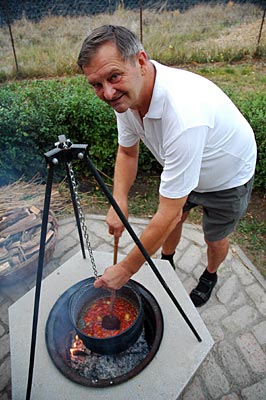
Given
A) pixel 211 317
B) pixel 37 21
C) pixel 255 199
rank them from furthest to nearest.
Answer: pixel 37 21, pixel 255 199, pixel 211 317

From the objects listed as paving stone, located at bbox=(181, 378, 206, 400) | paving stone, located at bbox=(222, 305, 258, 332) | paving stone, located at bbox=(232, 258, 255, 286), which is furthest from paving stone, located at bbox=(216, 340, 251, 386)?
paving stone, located at bbox=(232, 258, 255, 286)

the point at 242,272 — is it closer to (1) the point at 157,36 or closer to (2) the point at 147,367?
(2) the point at 147,367

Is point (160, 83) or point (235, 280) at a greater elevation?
point (160, 83)

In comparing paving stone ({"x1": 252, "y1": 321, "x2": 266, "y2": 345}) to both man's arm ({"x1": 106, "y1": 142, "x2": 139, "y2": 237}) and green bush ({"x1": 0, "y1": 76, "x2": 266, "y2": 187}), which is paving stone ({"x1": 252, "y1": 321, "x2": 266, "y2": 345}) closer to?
man's arm ({"x1": 106, "y1": 142, "x2": 139, "y2": 237})

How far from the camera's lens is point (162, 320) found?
6.84 ft

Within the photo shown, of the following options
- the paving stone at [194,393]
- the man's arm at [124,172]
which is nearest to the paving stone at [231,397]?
the paving stone at [194,393]

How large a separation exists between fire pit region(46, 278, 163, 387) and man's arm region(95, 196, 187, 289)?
42 centimetres

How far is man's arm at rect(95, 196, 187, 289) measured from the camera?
1.77 meters

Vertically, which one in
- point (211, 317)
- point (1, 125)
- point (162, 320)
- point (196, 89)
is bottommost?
point (211, 317)

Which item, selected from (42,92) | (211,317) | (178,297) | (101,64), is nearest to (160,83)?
(101,64)

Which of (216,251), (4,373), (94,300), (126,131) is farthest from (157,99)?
(4,373)

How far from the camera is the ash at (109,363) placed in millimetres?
2045

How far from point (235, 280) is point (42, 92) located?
3.35m

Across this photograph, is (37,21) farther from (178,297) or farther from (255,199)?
(178,297)
